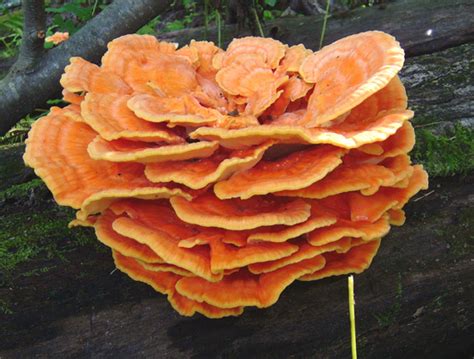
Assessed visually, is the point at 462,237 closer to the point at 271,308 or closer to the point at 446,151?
the point at 446,151

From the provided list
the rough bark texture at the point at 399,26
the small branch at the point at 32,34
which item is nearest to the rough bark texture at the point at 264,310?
the small branch at the point at 32,34

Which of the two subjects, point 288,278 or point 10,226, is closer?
point 288,278

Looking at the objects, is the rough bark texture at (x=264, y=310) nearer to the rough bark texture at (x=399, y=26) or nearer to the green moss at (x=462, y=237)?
the green moss at (x=462, y=237)

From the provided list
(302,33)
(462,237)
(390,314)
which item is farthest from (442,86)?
(390,314)

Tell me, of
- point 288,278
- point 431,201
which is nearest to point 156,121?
point 288,278

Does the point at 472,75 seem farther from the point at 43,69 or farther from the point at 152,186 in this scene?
the point at 43,69

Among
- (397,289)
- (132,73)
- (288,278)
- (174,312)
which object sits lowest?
(397,289)

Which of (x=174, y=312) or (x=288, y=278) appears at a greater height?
(x=288, y=278)
